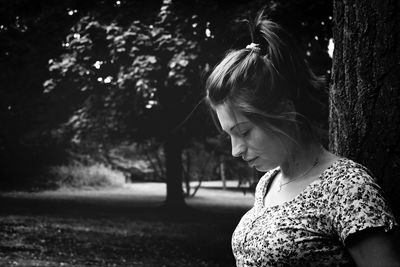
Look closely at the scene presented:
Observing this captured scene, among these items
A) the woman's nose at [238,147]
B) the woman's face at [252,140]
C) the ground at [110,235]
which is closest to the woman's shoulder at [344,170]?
the woman's face at [252,140]

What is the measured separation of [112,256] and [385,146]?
8.54 metres

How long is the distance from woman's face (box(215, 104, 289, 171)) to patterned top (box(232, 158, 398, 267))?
19 cm

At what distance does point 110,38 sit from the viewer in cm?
1082

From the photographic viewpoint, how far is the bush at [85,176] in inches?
1187

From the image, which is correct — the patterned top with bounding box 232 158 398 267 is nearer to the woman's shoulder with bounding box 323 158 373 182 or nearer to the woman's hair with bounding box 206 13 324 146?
the woman's shoulder with bounding box 323 158 373 182

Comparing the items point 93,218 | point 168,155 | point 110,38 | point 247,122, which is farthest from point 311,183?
point 168,155

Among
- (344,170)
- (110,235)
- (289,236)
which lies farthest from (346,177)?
(110,235)

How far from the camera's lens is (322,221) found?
1.63 meters

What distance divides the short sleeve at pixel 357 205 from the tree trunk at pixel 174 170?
55.7ft

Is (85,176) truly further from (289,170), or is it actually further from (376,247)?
(376,247)

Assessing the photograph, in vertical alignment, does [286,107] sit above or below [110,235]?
above

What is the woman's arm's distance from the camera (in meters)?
1.46

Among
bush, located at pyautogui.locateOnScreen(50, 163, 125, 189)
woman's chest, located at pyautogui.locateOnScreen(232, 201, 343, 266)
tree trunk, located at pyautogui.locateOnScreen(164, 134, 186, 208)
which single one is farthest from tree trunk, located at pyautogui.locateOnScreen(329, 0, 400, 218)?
bush, located at pyautogui.locateOnScreen(50, 163, 125, 189)

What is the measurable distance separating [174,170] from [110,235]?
666 cm
